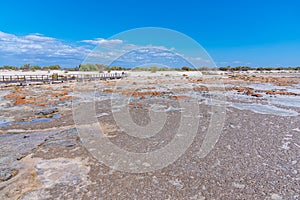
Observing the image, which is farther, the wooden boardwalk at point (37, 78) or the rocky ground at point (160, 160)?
the wooden boardwalk at point (37, 78)

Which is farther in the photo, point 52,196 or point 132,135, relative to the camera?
point 132,135

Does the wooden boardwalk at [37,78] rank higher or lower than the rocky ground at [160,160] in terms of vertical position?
higher

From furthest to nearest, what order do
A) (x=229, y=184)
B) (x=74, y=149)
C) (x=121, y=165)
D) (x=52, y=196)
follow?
(x=74, y=149)
(x=121, y=165)
(x=229, y=184)
(x=52, y=196)

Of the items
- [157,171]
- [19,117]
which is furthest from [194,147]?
[19,117]

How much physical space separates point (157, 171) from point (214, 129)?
14.0 ft

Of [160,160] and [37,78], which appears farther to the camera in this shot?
[37,78]

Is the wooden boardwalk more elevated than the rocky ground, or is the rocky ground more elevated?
the wooden boardwalk

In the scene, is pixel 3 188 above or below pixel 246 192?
below

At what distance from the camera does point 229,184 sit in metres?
4.41

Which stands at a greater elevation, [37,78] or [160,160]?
[37,78]

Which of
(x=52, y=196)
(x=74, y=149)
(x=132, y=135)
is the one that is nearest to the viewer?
(x=52, y=196)

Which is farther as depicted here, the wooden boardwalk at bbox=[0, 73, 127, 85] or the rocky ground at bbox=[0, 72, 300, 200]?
the wooden boardwalk at bbox=[0, 73, 127, 85]

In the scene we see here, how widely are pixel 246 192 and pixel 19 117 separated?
1174 centimetres

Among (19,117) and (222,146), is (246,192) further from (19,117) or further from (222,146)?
(19,117)
